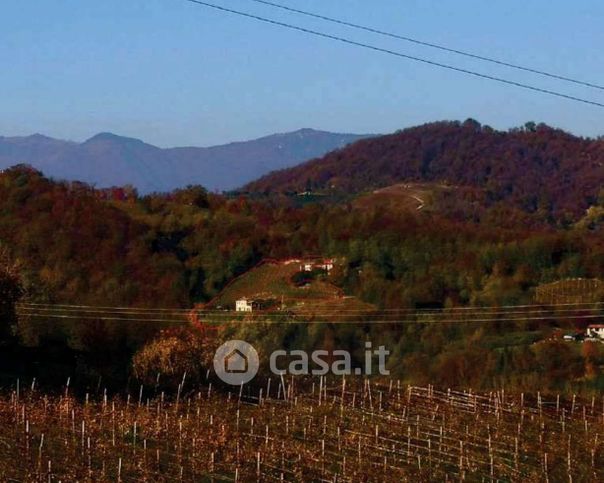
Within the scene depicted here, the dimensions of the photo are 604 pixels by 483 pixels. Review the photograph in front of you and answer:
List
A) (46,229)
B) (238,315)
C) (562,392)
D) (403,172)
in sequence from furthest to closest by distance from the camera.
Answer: (403,172), (46,229), (238,315), (562,392)

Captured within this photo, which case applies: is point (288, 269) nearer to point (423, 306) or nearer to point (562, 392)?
point (423, 306)

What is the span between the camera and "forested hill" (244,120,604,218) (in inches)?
3743

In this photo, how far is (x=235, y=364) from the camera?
24609mm

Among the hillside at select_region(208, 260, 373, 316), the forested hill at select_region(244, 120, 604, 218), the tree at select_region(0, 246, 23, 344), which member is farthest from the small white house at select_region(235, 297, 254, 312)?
the forested hill at select_region(244, 120, 604, 218)

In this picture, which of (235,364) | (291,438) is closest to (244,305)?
(235,364)

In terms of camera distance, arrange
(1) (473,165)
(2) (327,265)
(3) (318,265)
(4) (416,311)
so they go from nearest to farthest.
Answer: (4) (416,311) < (2) (327,265) < (3) (318,265) < (1) (473,165)

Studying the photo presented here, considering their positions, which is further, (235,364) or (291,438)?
(235,364)

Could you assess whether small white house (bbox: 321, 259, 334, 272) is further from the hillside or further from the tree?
the tree

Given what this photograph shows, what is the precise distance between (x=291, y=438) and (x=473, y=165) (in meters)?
91.9

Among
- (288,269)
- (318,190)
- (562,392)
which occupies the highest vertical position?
(318,190)

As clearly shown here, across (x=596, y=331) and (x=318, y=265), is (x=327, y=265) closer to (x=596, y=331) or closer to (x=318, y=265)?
(x=318, y=265)

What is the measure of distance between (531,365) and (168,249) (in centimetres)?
1910

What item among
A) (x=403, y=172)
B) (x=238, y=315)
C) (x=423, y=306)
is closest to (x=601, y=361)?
(x=423, y=306)

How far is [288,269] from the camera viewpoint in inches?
1670
